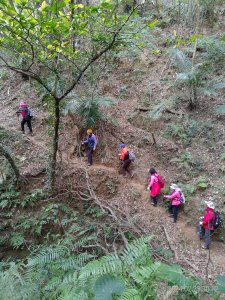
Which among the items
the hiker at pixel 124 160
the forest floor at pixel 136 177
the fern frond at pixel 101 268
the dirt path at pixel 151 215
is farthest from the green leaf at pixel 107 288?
the hiker at pixel 124 160

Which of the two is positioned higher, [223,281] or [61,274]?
[223,281]

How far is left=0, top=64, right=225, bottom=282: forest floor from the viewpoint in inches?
324

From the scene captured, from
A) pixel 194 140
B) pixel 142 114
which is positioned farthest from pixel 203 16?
pixel 194 140

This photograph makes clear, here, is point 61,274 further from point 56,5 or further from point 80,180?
point 80,180

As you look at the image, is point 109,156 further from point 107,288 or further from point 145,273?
point 107,288

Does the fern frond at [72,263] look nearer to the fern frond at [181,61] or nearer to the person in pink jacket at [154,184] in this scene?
the person in pink jacket at [154,184]

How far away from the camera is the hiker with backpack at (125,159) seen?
33.9 ft

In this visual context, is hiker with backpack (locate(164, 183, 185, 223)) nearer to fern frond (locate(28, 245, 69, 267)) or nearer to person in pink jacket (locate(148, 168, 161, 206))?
person in pink jacket (locate(148, 168, 161, 206))

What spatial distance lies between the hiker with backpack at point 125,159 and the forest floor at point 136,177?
25 centimetres

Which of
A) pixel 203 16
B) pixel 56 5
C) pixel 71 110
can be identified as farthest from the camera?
pixel 203 16

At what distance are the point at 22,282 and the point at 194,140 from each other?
9.18 metres

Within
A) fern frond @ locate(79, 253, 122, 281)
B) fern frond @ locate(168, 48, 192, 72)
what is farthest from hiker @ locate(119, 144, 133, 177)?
fern frond @ locate(79, 253, 122, 281)

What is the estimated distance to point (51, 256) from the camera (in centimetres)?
551

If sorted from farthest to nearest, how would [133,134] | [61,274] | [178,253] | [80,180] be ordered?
1. [133,134]
2. [80,180]
3. [178,253]
4. [61,274]
